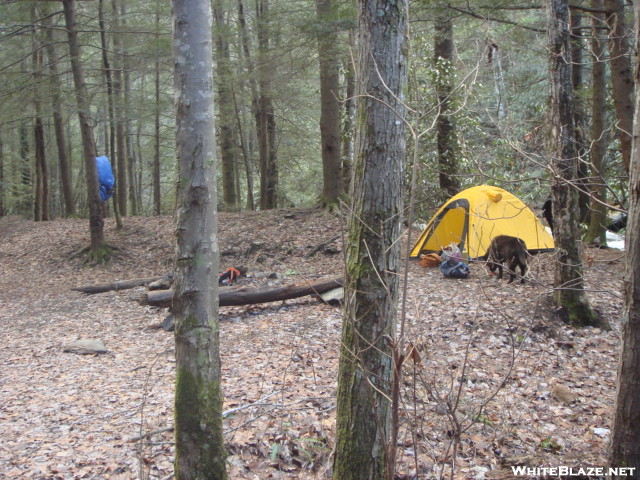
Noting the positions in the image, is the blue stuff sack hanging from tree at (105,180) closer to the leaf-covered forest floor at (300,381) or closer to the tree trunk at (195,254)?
the leaf-covered forest floor at (300,381)

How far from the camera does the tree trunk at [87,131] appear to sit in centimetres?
1129

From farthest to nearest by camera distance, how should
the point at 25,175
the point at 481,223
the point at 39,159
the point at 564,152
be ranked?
the point at 25,175
the point at 39,159
the point at 481,223
the point at 564,152

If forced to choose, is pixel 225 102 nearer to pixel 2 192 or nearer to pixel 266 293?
pixel 266 293

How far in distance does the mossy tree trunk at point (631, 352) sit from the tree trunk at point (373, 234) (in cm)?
118

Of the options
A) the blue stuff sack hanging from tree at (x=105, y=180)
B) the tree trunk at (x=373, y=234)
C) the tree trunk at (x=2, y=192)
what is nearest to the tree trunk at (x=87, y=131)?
the blue stuff sack hanging from tree at (x=105, y=180)

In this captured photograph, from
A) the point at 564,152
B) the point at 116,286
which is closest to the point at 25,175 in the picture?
the point at 116,286

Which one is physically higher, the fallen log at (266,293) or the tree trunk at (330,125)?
the tree trunk at (330,125)

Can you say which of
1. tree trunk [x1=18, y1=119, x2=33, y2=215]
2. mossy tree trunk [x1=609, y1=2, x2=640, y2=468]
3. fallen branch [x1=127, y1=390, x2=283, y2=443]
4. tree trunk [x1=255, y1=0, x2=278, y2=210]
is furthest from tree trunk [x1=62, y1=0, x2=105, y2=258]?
mossy tree trunk [x1=609, y1=2, x2=640, y2=468]

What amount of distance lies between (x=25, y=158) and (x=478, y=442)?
2285 centimetres

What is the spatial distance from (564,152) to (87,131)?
9823 mm

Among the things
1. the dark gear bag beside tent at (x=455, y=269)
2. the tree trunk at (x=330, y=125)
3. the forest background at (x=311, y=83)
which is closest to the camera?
the dark gear bag beside tent at (x=455, y=269)

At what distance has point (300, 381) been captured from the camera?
5.29 meters

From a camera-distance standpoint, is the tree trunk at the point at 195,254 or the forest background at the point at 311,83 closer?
the tree trunk at the point at 195,254

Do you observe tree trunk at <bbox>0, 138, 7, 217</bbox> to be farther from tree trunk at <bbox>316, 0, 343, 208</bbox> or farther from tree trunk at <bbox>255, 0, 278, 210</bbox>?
tree trunk at <bbox>316, 0, 343, 208</bbox>
